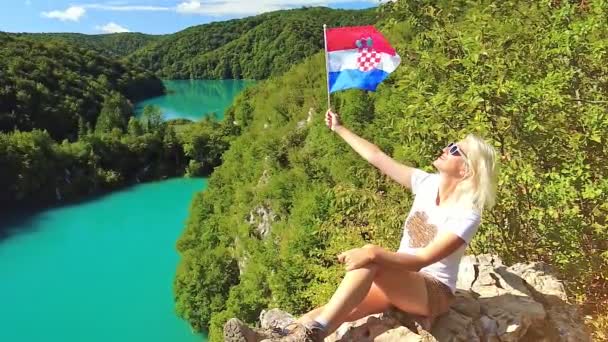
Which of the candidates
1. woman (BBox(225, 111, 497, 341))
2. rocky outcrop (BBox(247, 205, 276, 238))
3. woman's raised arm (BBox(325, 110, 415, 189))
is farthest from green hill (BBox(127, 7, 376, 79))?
woman (BBox(225, 111, 497, 341))

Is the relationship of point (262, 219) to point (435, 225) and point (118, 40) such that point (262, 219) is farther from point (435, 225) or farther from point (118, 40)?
point (118, 40)

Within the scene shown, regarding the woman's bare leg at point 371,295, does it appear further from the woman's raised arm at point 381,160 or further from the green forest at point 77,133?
the green forest at point 77,133

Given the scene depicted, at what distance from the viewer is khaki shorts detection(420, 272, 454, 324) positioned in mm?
3634

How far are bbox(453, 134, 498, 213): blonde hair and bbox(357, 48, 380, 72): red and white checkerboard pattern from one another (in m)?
1.99

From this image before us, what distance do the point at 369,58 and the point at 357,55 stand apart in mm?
118

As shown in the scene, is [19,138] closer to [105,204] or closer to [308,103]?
[105,204]

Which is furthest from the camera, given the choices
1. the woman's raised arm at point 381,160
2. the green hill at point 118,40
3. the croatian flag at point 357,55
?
the green hill at point 118,40

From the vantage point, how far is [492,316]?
396 centimetres

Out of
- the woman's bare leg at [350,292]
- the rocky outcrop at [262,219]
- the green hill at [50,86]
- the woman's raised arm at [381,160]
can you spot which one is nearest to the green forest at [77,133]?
the green hill at [50,86]

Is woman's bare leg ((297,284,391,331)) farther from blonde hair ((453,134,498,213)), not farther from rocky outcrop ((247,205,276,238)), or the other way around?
rocky outcrop ((247,205,276,238))

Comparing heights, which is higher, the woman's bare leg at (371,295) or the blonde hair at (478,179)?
the blonde hair at (478,179)

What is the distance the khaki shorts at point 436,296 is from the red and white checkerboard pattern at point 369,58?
2.41 m

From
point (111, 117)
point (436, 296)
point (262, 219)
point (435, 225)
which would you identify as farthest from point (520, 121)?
point (111, 117)

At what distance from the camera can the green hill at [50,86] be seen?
197 feet
